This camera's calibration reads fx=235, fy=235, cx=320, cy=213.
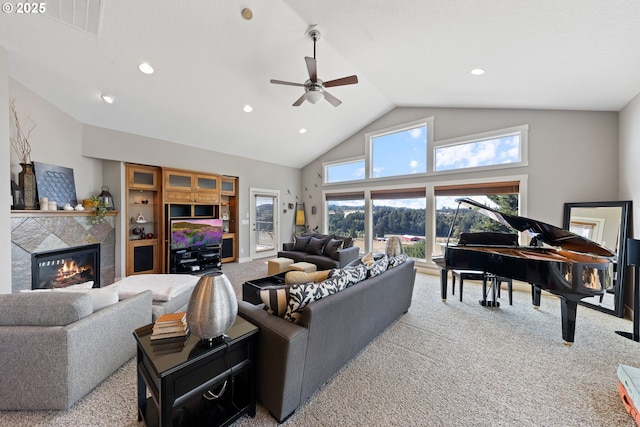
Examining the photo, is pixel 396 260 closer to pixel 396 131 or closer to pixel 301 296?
pixel 301 296

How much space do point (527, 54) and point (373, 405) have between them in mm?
3754

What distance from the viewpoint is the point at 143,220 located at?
4.86m

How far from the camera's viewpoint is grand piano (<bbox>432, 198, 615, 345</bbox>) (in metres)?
2.30

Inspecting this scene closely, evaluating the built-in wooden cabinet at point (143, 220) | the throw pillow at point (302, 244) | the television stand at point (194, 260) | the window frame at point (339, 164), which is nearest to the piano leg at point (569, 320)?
the throw pillow at point (302, 244)

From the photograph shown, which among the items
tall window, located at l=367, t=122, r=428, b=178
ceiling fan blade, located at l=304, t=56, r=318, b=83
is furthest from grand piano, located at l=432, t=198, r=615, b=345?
ceiling fan blade, located at l=304, t=56, r=318, b=83

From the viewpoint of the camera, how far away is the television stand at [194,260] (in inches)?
194

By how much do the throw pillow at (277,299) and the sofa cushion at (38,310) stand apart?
1.28 m

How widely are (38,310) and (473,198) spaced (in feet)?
19.5

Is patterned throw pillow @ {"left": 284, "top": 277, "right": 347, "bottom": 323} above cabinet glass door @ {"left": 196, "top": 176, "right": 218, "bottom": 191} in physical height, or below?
below

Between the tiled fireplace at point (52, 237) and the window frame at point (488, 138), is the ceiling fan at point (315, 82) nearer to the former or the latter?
the window frame at point (488, 138)

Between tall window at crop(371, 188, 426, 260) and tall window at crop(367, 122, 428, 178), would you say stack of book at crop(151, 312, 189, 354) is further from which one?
tall window at crop(367, 122, 428, 178)

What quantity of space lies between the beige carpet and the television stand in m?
3.17

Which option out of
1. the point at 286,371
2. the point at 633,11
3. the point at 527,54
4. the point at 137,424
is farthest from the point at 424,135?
the point at 137,424

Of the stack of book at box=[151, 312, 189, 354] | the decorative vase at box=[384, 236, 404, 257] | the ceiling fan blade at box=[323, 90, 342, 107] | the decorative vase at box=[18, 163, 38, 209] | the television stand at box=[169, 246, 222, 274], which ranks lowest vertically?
the television stand at box=[169, 246, 222, 274]
